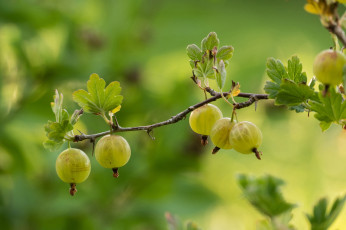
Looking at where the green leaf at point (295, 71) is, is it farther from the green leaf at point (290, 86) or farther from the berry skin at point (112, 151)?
the berry skin at point (112, 151)

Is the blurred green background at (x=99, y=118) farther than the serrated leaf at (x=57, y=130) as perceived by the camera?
Yes

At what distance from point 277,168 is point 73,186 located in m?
1.60

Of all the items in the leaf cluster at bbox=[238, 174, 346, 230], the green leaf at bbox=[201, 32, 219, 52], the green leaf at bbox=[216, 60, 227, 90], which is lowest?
the leaf cluster at bbox=[238, 174, 346, 230]

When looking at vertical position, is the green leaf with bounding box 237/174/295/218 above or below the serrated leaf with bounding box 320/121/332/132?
below

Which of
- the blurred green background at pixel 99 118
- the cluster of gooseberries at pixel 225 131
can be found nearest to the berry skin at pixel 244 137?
the cluster of gooseberries at pixel 225 131

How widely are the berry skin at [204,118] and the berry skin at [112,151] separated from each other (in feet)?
0.21

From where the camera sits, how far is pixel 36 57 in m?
1.28

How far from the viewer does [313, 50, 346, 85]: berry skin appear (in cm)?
35

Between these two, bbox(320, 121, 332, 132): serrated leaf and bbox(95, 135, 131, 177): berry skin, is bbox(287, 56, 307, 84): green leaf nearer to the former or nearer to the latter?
bbox(320, 121, 332, 132): serrated leaf

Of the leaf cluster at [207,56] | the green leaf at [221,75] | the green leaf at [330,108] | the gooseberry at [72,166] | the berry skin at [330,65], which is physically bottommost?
the gooseberry at [72,166]

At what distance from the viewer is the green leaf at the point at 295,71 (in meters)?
0.44

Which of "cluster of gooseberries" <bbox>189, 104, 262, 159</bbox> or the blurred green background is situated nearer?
"cluster of gooseberries" <bbox>189, 104, 262, 159</bbox>

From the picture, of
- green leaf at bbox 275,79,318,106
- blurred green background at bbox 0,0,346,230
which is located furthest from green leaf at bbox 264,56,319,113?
blurred green background at bbox 0,0,346,230

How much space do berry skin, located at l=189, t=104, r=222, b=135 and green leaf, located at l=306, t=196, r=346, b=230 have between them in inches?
4.3
